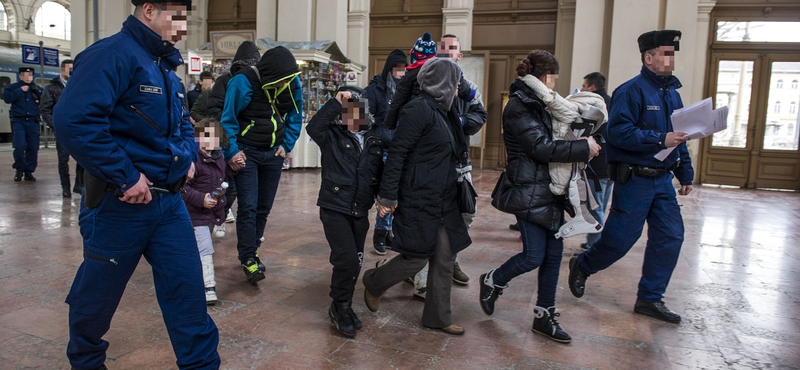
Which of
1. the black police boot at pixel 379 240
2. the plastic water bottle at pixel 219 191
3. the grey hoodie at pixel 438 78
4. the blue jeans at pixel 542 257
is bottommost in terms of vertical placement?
the black police boot at pixel 379 240

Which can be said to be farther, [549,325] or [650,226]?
[650,226]

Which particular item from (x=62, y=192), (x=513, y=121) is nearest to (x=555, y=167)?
(x=513, y=121)

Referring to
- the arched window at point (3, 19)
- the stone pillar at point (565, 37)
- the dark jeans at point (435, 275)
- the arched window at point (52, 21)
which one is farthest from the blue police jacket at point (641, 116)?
the arched window at point (52, 21)

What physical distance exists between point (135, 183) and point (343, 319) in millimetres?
1745

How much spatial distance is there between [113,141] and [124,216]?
0.33 m

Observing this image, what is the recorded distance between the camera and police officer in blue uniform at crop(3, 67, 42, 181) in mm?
9688

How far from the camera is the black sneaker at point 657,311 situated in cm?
390

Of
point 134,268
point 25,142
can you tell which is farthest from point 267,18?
point 134,268

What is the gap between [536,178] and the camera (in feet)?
11.5

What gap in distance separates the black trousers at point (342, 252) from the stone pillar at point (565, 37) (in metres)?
11.0

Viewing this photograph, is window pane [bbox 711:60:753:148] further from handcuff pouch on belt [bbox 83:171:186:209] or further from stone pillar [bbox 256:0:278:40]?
handcuff pouch on belt [bbox 83:171:186:209]

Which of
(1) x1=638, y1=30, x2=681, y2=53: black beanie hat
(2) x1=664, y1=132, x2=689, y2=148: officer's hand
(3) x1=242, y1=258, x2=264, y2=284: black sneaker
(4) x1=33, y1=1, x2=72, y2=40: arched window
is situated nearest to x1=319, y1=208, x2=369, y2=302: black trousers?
(3) x1=242, y1=258, x2=264, y2=284: black sneaker

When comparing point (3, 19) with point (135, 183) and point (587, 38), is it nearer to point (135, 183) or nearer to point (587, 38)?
point (587, 38)

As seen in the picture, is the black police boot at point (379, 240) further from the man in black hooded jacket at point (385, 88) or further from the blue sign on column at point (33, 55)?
the blue sign on column at point (33, 55)
